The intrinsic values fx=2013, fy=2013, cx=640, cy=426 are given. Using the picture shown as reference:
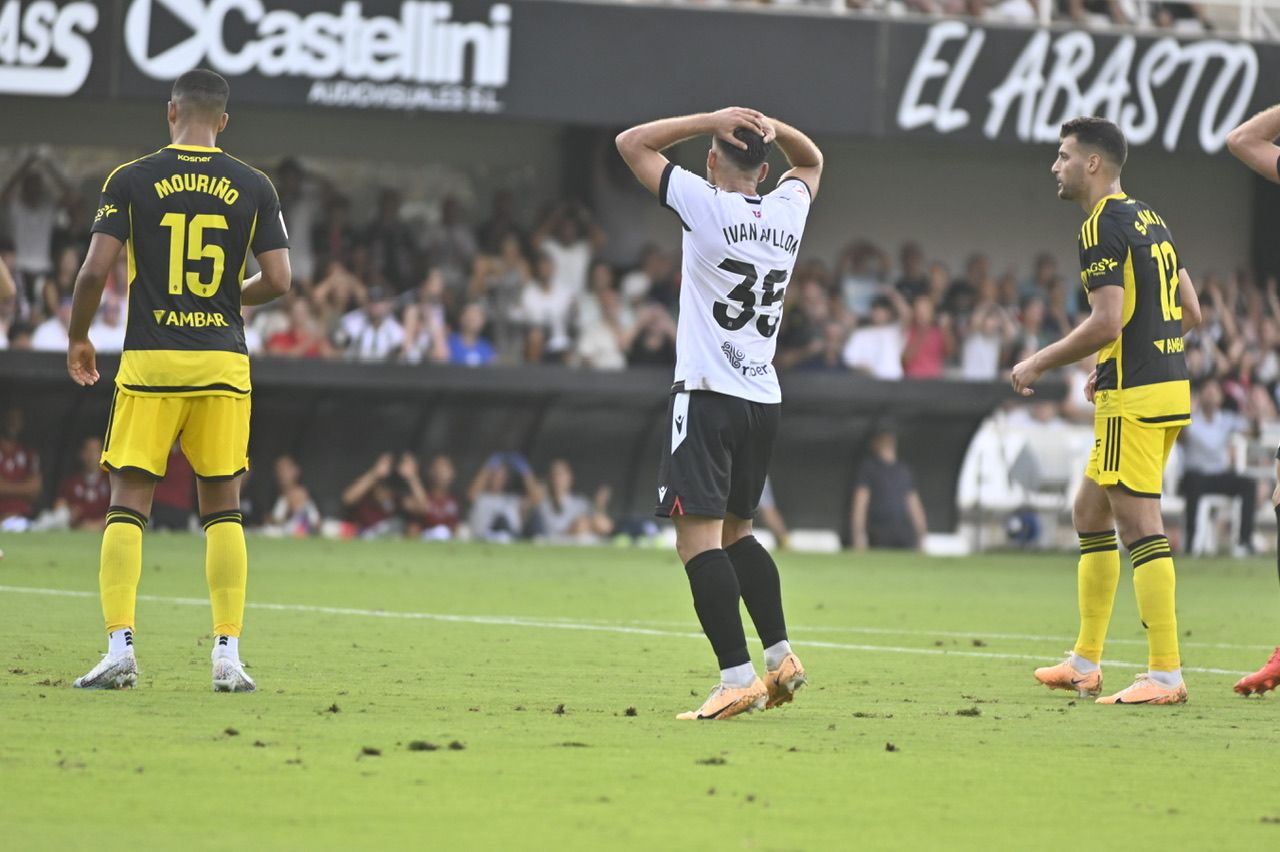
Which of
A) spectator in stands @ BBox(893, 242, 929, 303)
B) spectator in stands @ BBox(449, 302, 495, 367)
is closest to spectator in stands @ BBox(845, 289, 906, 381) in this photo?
spectator in stands @ BBox(893, 242, 929, 303)

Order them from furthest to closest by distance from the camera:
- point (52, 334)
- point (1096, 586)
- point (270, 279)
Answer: point (52, 334) → point (1096, 586) → point (270, 279)

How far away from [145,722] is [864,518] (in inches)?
608

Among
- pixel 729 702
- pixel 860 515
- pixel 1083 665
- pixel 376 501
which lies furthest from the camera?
pixel 860 515

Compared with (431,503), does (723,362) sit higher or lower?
higher

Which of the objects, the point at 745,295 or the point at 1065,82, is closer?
the point at 745,295

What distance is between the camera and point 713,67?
71.0ft

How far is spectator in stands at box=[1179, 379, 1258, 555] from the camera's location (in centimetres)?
2181

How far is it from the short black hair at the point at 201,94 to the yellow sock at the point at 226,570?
150cm

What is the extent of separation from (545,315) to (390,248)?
2.11m

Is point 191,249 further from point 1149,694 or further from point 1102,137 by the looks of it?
point 1149,694

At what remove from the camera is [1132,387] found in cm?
812

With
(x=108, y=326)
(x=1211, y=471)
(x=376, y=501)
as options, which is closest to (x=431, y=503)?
(x=376, y=501)

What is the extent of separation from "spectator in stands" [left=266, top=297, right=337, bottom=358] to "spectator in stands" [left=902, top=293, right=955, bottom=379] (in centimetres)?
647

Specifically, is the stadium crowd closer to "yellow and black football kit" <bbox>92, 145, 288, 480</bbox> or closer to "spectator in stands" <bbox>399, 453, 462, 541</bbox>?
"spectator in stands" <bbox>399, 453, 462, 541</bbox>
